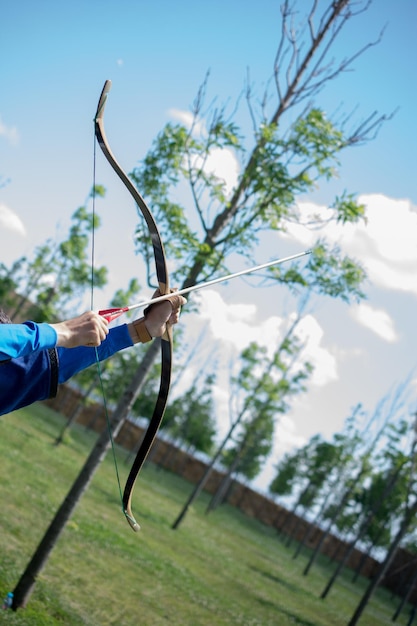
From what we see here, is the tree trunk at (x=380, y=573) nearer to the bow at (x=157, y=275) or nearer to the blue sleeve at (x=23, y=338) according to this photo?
the bow at (x=157, y=275)

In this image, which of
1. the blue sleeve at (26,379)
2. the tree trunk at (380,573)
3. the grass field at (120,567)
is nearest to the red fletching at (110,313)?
the blue sleeve at (26,379)

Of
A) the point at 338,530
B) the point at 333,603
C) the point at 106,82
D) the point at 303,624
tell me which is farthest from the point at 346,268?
the point at 338,530

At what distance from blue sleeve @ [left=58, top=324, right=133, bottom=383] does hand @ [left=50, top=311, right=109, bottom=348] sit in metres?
0.61

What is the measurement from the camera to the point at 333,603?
19.3m

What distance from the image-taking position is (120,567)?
9.98 metres

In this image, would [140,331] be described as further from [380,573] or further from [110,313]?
[380,573]

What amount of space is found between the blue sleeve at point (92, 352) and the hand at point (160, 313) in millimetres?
157

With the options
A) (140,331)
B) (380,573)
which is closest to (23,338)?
(140,331)

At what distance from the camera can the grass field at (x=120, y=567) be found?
24.9 ft

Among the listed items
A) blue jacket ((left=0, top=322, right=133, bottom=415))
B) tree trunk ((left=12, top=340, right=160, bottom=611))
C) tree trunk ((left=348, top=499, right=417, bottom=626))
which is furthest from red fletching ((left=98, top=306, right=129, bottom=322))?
tree trunk ((left=348, top=499, right=417, bottom=626))

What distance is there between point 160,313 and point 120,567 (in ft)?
26.5

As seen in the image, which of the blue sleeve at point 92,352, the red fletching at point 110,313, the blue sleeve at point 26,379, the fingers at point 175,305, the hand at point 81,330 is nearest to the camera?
the hand at point 81,330

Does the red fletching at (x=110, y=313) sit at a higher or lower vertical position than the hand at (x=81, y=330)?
higher

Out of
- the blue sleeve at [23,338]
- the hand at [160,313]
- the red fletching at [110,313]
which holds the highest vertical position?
the hand at [160,313]
